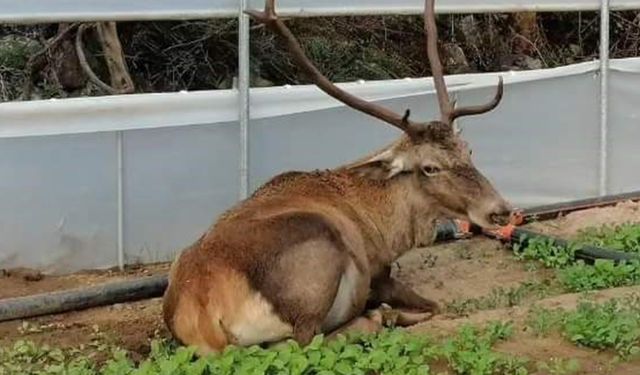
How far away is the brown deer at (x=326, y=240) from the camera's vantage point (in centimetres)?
570

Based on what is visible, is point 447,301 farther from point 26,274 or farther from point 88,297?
point 26,274

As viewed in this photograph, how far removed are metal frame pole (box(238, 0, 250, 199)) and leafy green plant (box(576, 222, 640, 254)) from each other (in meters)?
2.18

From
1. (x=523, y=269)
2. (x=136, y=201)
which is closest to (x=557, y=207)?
(x=523, y=269)

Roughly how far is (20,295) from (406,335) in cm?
264

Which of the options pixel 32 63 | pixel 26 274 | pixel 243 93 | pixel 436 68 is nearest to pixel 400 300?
pixel 436 68

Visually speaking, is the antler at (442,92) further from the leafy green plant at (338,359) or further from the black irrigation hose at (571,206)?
the black irrigation hose at (571,206)

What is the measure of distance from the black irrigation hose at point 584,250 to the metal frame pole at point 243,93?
178 cm

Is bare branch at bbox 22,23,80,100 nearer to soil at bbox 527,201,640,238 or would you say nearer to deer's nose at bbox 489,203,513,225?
soil at bbox 527,201,640,238

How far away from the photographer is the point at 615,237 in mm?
8328

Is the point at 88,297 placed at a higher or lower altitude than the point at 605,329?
lower

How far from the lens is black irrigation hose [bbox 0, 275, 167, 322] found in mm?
6410

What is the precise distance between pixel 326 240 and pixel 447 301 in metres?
1.45


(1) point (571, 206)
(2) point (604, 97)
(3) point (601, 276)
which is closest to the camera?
(3) point (601, 276)

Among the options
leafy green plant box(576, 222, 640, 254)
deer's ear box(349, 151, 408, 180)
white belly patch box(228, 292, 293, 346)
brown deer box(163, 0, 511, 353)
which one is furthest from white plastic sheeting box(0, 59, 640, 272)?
white belly patch box(228, 292, 293, 346)
